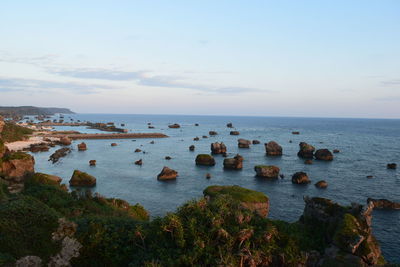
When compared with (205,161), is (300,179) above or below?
below

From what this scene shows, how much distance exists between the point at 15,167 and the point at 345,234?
61.0 m

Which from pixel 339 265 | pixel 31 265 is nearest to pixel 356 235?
pixel 339 265

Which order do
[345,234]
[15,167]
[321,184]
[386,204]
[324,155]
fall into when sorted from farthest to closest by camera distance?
[324,155], [321,184], [15,167], [386,204], [345,234]

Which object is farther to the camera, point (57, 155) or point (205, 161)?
point (57, 155)

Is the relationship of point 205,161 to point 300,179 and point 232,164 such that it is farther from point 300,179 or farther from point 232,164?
point 300,179

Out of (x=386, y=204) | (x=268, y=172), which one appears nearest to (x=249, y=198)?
(x=386, y=204)

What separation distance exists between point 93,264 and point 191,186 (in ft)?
162

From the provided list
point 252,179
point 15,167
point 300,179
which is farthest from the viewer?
point 252,179

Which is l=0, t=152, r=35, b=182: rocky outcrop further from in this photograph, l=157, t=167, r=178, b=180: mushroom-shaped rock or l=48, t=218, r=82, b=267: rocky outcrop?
l=48, t=218, r=82, b=267: rocky outcrop

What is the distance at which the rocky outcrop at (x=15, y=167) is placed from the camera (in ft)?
193

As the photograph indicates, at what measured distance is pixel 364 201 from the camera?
5744 centimetres

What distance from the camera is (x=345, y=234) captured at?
21688mm

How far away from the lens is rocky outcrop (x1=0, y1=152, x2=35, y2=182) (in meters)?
58.9

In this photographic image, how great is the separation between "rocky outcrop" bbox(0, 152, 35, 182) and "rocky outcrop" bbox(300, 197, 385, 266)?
183ft
